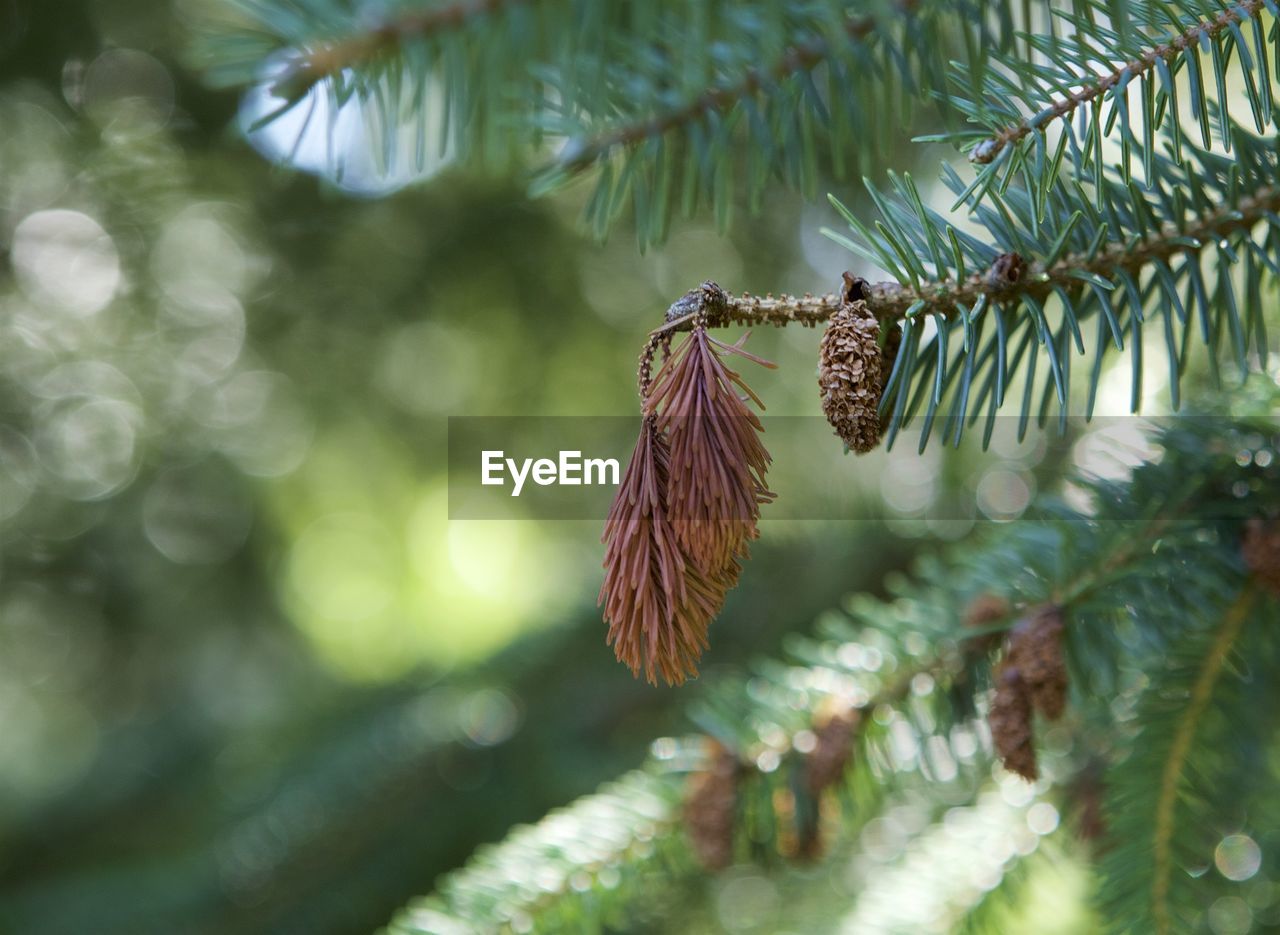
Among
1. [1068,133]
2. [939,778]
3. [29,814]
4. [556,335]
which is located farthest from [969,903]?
[29,814]

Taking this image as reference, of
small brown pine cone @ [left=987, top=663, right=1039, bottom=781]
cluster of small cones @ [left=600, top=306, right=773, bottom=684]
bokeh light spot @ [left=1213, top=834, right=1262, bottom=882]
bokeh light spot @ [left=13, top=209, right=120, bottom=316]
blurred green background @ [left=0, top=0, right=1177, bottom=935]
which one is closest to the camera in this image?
cluster of small cones @ [left=600, top=306, right=773, bottom=684]

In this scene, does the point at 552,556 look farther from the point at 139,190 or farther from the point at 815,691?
the point at 815,691

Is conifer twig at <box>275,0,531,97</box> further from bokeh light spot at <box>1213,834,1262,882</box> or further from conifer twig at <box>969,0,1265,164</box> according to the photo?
bokeh light spot at <box>1213,834,1262,882</box>

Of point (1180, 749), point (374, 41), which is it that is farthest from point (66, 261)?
point (1180, 749)

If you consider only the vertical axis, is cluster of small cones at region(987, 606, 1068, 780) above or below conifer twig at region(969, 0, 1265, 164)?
below

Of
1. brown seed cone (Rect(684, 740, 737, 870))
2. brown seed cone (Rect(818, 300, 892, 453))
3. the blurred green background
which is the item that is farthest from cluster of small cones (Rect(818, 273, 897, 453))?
the blurred green background

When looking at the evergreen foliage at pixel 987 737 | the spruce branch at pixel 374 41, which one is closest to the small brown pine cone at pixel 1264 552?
the evergreen foliage at pixel 987 737

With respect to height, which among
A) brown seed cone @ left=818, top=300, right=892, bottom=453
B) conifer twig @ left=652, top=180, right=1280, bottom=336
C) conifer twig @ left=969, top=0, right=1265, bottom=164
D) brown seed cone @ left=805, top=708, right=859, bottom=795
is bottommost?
brown seed cone @ left=805, top=708, right=859, bottom=795
